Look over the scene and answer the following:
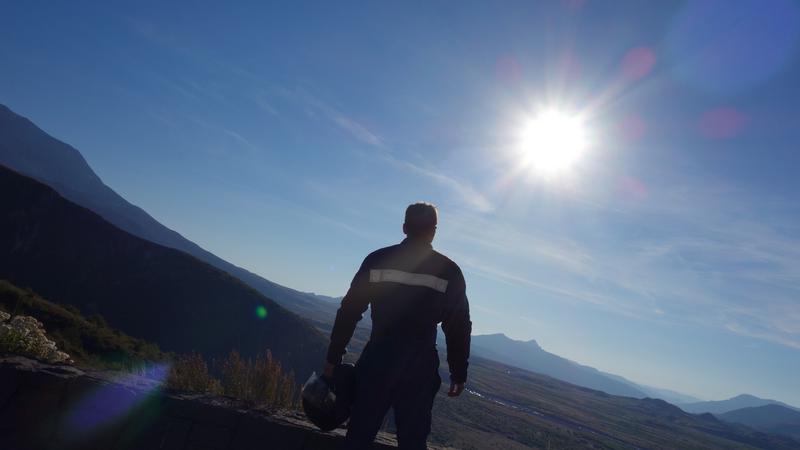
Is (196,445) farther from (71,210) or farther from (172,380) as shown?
(71,210)

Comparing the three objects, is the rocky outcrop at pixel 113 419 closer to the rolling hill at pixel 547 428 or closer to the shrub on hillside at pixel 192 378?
the shrub on hillside at pixel 192 378

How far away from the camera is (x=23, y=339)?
4.66 meters

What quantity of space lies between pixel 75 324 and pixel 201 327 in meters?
24.1

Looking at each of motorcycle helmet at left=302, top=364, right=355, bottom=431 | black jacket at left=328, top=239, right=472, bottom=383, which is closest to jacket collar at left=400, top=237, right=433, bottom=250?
black jacket at left=328, top=239, right=472, bottom=383

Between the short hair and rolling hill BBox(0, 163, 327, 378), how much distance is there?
36.2 metres

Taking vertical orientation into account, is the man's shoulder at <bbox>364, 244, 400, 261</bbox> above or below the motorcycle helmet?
above

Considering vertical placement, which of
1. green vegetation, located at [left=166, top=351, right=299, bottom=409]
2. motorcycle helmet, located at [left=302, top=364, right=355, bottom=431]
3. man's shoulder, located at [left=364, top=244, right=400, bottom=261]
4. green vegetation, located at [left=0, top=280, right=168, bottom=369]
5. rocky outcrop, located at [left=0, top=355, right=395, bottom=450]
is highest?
man's shoulder, located at [left=364, top=244, right=400, bottom=261]

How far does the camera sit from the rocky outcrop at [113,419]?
3.53 meters

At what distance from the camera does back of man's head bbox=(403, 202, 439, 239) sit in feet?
11.9

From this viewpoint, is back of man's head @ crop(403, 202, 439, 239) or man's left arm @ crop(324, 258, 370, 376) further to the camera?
back of man's head @ crop(403, 202, 439, 239)

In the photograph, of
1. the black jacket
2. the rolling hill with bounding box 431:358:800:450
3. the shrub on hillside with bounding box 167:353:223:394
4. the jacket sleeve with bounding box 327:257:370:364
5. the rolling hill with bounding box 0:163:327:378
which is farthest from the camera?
the rolling hill with bounding box 431:358:800:450

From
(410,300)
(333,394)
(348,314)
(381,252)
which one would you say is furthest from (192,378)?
(410,300)

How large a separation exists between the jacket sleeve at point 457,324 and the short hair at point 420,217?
399 millimetres

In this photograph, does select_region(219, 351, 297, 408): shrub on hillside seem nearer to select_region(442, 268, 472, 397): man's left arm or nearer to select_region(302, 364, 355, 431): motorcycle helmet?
select_region(302, 364, 355, 431): motorcycle helmet
